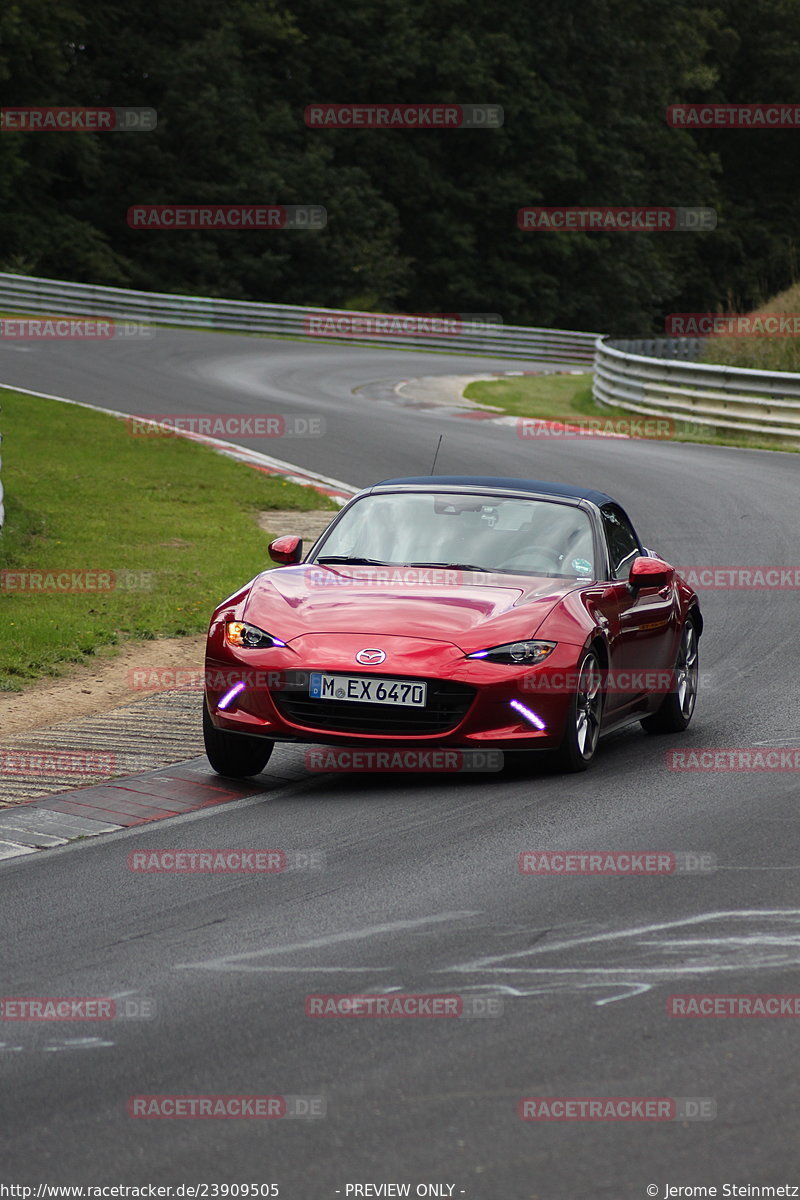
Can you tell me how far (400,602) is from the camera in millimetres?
→ 8727

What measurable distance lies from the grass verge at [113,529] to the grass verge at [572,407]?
9.02 m

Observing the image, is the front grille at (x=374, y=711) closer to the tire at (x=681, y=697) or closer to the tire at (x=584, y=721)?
the tire at (x=584, y=721)

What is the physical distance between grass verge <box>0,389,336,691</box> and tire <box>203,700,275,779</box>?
2.52m

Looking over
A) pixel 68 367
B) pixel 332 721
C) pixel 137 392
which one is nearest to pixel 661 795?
pixel 332 721

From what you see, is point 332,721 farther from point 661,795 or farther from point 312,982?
point 312,982

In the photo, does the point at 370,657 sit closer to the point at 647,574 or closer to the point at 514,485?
the point at 647,574

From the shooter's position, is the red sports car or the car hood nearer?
the red sports car

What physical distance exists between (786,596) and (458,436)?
39.3 feet

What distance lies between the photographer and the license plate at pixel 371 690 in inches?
326

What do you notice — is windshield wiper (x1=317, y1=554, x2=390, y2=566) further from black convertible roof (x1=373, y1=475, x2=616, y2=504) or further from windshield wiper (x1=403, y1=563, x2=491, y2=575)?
black convertible roof (x1=373, y1=475, x2=616, y2=504)

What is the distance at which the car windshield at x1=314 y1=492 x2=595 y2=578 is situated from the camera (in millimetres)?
9461

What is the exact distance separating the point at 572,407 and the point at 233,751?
973 inches

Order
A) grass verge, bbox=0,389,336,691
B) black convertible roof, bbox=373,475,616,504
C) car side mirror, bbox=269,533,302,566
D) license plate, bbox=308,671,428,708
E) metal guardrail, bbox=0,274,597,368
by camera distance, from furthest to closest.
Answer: metal guardrail, bbox=0,274,597,368 → grass verge, bbox=0,389,336,691 → black convertible roof, bbox=373,475,616,504 → car side mirror, bbox=269,533,302,566 → license plate, bbox=308,671,428,708

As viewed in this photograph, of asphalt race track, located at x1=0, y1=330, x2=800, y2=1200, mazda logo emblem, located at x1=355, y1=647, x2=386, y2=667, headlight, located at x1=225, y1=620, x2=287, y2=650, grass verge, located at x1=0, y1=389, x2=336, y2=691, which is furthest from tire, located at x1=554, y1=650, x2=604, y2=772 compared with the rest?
grass verge, located at x1=0, y1=389, x2=336, y2=691
